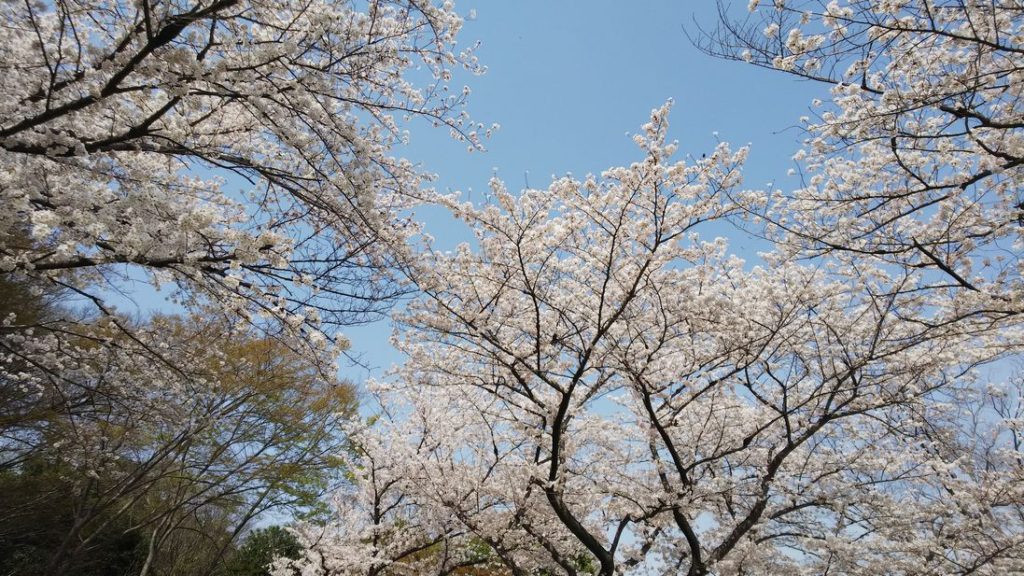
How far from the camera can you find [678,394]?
6867 millimetres

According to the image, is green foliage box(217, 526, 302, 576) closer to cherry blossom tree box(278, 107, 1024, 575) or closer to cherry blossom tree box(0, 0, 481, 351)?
cherry blossom tree box(278, 107, 1024, 575)

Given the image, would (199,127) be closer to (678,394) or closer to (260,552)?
(678,394)

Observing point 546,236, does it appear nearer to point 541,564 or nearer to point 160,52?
point 160,52

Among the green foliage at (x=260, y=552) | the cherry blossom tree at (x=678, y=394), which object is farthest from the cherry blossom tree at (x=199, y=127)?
the green foliage at (x=260, y=552)

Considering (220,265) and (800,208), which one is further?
(800,208)

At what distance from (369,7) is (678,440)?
22.1 feet

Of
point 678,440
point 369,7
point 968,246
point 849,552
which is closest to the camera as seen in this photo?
point 369,7

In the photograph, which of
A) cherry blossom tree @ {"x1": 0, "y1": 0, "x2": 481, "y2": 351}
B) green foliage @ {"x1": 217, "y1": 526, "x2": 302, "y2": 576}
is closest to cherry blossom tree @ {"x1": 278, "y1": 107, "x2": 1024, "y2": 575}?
cherry blossom tree @ {"x1": 0, "y1": 0, "x2": 481, "y2": 351}

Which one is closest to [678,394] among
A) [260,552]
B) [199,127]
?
[199,127]

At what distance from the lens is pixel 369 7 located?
3.54 metres

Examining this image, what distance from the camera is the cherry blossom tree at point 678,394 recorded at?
5953mm

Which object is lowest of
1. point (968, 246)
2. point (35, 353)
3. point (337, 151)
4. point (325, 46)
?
point (35, 353)

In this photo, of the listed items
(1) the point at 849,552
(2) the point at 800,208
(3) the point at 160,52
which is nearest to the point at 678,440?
(1) the point at 849,552

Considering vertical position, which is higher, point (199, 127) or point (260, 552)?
point (199, 127)
